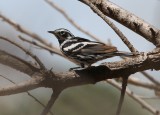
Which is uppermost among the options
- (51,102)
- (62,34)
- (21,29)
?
(62,34)

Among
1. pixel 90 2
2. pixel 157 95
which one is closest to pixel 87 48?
pixel 90 2

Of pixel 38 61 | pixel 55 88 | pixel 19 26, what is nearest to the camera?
pixel 38 61

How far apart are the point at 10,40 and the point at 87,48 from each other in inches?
31.5

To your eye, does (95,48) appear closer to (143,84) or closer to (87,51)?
(87,51)

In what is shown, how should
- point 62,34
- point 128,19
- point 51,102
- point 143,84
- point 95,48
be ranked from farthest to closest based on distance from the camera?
point 62,34 → point 143,84 → point 95,48 → point 128,19 → point 51,102

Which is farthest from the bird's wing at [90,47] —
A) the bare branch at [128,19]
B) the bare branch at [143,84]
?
the bare branch at [143,84]

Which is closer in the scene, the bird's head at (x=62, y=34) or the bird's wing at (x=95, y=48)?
the bird's wing at (x=95, y=48)

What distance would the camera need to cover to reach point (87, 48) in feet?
7.47

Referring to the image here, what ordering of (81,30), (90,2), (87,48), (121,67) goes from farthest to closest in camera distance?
(81,30) → (87,48) → (90,2) → (121,67)

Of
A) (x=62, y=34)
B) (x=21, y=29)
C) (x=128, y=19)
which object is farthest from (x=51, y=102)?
(x=62, y=34)

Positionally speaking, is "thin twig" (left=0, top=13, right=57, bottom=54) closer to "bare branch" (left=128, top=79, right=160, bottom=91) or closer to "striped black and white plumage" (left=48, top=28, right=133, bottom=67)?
"striped black and white plumage" (left=48, top=28, right=133, bottom=67)

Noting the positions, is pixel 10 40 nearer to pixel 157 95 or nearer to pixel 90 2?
pixel 90 2

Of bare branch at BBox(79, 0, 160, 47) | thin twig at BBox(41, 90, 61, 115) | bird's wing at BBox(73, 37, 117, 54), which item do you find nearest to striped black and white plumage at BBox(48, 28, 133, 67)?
bird's wing at BBox(73, 37, 117, 54)

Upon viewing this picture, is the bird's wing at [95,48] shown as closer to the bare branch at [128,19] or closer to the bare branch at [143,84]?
the bare branch at [128,19]
